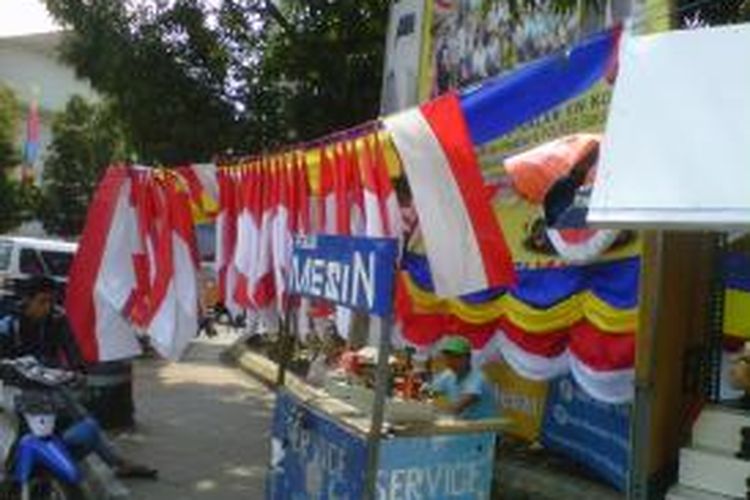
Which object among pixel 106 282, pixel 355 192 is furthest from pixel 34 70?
pixel 355 192

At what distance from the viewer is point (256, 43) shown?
17812 mm

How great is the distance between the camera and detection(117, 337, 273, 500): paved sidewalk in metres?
11.2

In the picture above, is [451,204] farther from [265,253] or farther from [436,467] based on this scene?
[265,253]

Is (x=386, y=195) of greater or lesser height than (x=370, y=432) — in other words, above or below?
above

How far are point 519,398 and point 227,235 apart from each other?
2.80 metres

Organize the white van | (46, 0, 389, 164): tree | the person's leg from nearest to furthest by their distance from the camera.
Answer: the person's leg < (46, 0, 389, 164): tree < the white van

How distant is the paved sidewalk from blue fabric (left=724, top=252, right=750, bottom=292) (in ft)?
15.6

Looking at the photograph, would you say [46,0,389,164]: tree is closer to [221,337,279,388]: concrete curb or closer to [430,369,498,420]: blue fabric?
[221,337,279,388]: concrete curb

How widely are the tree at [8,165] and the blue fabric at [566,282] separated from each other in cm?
3582

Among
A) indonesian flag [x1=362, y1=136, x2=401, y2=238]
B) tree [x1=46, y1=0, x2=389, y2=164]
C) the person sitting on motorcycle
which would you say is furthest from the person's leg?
tree [x1=46, y1=0, x2=389, y2=164]

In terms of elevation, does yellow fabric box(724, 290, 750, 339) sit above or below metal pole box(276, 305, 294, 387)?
above

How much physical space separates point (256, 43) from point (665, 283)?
11.9 m

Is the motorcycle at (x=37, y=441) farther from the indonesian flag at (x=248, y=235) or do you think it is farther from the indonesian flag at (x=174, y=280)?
the indonesian flag at (x=248, y=235)

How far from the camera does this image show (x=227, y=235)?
1027cm
